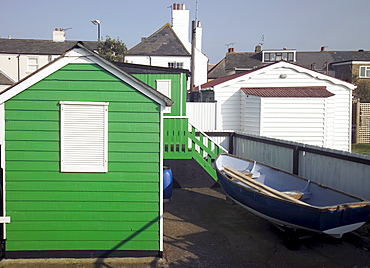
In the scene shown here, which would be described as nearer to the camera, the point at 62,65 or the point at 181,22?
the point at 62,65

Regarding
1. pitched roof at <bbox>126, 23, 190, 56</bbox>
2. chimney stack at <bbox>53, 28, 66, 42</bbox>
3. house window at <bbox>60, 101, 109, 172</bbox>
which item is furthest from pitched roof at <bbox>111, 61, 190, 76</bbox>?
chimney stack at <bbox>53, 28, 66, 42</bbox>

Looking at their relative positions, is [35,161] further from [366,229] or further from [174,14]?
[174,14]

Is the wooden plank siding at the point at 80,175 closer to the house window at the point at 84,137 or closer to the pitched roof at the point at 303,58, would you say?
the house window at the point at 84,137

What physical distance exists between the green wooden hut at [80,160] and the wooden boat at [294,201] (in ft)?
7.47

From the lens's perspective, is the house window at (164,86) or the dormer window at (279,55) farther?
the dormer window at (279,55)

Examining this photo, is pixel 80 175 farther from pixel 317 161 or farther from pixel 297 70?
pixel 297 70

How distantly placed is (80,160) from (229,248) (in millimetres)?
3087

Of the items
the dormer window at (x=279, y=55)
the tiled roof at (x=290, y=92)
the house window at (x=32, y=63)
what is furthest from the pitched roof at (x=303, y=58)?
the tiled roof at (x=290, y=92)

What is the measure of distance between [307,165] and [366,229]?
2380 mm

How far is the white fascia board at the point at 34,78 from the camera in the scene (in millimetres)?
6320

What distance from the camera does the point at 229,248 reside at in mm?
7285

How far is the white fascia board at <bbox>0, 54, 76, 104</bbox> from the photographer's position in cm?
632

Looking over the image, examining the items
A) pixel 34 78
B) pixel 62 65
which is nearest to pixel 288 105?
pixel 62 65

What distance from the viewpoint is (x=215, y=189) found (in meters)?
12.5
